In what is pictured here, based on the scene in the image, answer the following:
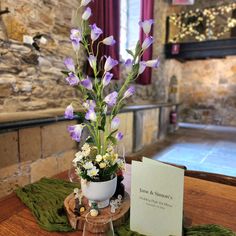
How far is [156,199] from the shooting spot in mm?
676

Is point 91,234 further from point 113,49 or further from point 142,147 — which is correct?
point 142,147

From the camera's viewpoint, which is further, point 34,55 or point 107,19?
point 107,19

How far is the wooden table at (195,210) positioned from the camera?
73 cm

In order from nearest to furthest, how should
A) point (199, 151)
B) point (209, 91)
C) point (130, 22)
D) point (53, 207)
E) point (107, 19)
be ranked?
point (53, 207) → point (107, 19) → point (199, 151) → point (130, 22) → point (209, 91)

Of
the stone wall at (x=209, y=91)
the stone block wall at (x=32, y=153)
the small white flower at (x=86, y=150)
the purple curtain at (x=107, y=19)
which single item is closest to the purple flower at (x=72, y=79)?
the small white flower at (x=86, y=150)

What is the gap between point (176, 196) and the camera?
648 mm

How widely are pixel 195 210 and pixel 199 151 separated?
11.5 ft

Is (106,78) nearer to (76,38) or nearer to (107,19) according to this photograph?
(76,38)

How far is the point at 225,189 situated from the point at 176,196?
1.62 feet

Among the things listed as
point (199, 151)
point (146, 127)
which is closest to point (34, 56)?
point (146, 127)

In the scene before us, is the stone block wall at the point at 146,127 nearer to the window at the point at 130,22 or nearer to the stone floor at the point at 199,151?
the stone floor at the point at 199,151

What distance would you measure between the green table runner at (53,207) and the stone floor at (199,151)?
2.63 m

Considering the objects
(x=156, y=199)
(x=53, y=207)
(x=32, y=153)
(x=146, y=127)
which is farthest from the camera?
(x=146, y=127)

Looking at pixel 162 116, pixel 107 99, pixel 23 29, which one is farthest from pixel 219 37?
pixel 107 99
